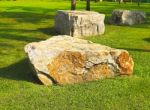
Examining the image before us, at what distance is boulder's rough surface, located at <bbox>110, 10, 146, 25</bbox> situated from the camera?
2282cm

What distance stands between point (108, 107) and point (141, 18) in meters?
14.9

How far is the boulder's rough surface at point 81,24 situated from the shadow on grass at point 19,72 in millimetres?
5332

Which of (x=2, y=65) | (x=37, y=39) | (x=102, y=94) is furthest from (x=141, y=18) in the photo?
(x=102, y=94)

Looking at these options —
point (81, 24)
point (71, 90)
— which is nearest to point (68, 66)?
point (71, 90)

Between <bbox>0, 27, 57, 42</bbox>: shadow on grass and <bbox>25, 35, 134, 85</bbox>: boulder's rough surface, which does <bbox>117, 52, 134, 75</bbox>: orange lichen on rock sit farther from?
<bbox>0, 27, 57, 42</bbox>: shadow on grass

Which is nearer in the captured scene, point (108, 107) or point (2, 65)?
point (108, 107)

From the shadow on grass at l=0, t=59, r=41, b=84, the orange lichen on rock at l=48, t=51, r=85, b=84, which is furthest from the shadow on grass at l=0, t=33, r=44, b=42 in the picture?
the orange lichen on rock at l=48, t=51, r=85, b=84

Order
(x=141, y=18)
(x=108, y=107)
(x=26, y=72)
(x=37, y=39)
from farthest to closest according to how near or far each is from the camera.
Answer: (x=141, y=18) < (x=37, y=39) < (x=26, y=72) < (x=108, y=107)

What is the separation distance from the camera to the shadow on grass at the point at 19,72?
462 inches

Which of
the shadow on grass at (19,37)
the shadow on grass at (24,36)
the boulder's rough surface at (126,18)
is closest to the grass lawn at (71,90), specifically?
the shadow on grass at (19,37)

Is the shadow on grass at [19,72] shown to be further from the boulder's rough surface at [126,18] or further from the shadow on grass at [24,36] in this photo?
the boulder's rough surface at [126,18]

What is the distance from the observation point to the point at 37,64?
435 inches

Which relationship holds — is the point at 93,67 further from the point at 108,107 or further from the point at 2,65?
the point at 2,65

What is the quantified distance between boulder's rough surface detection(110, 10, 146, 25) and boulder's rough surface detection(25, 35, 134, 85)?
11.3 m
